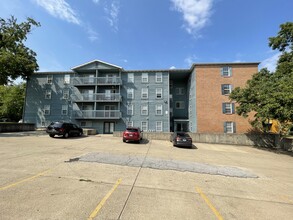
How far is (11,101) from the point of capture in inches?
1491

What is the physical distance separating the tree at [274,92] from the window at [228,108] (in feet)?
17.1

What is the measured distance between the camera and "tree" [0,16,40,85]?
2180cm

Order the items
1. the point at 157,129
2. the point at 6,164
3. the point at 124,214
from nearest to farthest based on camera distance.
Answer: the point at 124,214 < the point at 6,164 < the point at 157,129

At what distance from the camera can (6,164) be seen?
248 inches

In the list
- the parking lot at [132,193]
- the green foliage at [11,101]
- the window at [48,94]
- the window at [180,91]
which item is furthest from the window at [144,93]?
the green foliage at [11,101]

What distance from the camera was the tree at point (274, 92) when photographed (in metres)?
12.5

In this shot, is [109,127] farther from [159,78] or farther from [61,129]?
[159,78]

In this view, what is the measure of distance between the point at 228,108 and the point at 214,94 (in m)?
2.96

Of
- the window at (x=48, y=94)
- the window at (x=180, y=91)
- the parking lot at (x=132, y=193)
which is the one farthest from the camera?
the window at (x=180, y=91)

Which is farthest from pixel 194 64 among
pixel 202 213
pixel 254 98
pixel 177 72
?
pixel 202 213

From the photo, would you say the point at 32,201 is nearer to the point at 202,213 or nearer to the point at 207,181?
the point at 202,213

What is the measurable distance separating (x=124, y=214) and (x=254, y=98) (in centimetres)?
1774

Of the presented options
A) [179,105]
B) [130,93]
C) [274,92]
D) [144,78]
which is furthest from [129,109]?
[274,92]

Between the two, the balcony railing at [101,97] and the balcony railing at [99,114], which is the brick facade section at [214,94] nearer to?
the balcony railing at [99,114]
